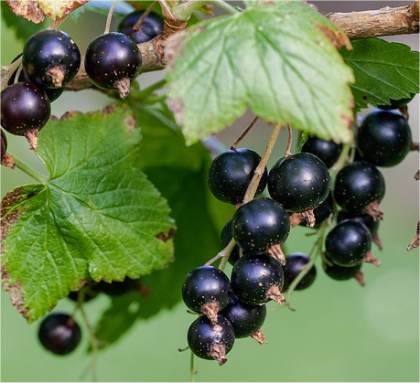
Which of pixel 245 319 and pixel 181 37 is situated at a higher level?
pixel 181 37

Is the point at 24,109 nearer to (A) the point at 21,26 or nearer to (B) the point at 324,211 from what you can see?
(B) the point at 324,211

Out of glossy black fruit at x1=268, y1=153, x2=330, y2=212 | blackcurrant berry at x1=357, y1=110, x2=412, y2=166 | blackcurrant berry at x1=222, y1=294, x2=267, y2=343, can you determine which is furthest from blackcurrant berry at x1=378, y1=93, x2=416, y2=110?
blackcurrant berry at x1=222, y1=294, x2=267, y2=343

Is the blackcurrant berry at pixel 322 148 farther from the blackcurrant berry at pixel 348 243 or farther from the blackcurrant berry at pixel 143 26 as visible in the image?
the blackcurrant berry at pixel 143 26

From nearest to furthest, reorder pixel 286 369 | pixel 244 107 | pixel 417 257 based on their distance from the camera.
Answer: pixel 244 107, pixel 286 369, pixel 417 257

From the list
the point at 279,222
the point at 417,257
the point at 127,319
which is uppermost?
the point at 279,222

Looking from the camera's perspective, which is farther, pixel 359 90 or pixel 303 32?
pixel 359 90

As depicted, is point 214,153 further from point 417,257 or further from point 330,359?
point 417,257

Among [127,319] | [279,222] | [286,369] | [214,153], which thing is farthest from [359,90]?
[286,369]

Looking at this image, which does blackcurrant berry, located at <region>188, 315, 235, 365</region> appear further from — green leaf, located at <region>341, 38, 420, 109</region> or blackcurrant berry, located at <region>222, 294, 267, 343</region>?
green leaf, located at <region>341, 38, 420, 109</region>
